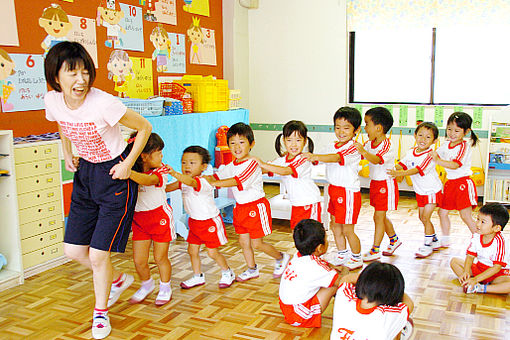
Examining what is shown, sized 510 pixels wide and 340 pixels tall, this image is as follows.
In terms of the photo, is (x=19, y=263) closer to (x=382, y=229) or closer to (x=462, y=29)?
(x=382, y=229)

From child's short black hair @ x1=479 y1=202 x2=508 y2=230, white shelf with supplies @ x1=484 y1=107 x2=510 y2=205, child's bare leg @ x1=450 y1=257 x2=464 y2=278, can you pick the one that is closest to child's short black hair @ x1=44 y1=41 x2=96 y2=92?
child's short black hair @ x1=479 y1=202 x2=508 y2=230

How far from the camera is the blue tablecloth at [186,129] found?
4.08 meters

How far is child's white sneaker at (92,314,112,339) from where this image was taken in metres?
2.46

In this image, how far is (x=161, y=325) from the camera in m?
2.59

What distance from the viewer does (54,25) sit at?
3.70 meters

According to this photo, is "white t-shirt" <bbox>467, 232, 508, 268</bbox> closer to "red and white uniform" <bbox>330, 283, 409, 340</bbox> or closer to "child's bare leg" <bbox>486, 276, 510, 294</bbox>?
"child's bare leg" <bbox>486, 276, 510, 294</bbox>

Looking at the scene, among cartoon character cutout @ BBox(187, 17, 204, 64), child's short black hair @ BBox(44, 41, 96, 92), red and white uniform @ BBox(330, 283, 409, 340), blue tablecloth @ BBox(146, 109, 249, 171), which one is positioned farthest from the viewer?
cartoon character cutout @ BBox(187, 17, 204, 64)

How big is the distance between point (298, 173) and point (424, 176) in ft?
3.64

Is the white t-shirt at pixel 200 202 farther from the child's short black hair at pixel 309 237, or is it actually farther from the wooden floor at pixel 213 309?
the child's short black hair at pixel 309 237

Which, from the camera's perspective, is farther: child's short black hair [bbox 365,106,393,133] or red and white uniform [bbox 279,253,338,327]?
child's short black hair [bbox 365,106,393,133]

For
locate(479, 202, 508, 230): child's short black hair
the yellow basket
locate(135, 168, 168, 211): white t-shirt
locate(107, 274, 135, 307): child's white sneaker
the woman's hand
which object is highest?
the yellow basket

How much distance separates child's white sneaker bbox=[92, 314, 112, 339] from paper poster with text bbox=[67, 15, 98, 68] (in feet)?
7.54

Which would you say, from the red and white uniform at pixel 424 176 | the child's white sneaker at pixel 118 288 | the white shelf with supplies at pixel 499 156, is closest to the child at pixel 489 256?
the red and white uniform at pixel 424 176

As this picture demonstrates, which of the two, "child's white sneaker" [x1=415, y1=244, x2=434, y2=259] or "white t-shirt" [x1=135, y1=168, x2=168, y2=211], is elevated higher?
"white t-shirt" [x1=135, y1=168, x2=168, y2=211]
